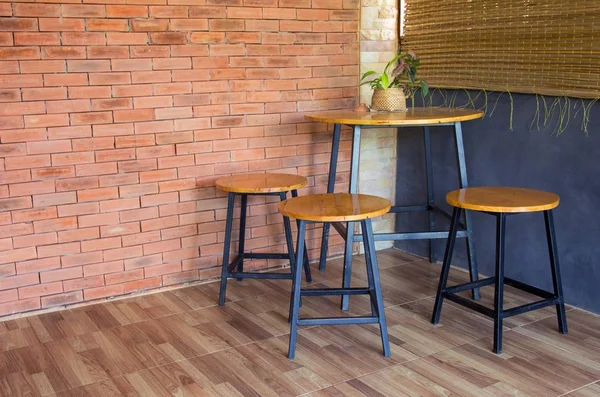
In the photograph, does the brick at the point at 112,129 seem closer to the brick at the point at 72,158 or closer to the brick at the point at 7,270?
the brick at the point at 72,158

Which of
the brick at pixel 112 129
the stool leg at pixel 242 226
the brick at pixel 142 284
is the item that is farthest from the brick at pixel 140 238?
the brick at pixel 112 129

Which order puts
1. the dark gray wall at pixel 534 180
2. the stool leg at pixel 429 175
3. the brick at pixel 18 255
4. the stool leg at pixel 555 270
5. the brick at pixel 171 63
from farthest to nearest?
the stool leg at pixel 429 175, the brick at pixel 171 63, the brick at pixel 18 255, the dark gray wall at pixel 534 180, the stool leg at pixel 555 270

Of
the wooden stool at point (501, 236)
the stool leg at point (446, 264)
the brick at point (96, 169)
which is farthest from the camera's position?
the brick at point (96, 169)

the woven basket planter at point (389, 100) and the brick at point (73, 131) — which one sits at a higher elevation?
the woven basket planter at point (389, 100)

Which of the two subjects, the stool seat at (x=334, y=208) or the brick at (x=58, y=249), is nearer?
the stool seat at (x=334, y=208)

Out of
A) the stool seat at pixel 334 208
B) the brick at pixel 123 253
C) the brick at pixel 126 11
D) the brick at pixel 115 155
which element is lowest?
the brick at pixel 123 253

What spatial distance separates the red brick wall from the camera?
339 cm

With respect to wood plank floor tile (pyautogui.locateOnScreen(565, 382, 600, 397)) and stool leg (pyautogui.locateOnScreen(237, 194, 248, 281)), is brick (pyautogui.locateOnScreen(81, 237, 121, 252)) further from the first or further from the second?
wood plank floor tile (pyautogui.locateOnScreen(565, 382, 600, 397))

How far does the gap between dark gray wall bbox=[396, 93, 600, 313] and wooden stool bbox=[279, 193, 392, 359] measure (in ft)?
3.19

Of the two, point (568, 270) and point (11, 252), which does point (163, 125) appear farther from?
point (568, 270)

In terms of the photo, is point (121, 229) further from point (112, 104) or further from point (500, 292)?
point (500, 292)

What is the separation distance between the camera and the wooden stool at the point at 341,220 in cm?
285

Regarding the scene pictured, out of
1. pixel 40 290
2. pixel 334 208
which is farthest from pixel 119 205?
pixel 334 208

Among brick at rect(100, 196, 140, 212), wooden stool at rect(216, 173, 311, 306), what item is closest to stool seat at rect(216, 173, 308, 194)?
wooden stool at rect(216, 173, 311, 306)
